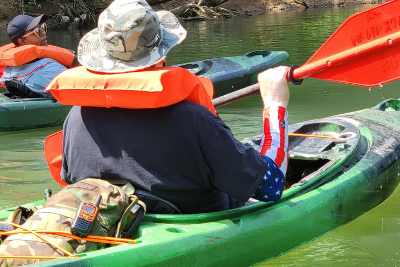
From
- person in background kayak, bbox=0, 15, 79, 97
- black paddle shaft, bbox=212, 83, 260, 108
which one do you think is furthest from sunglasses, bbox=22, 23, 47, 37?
black paddle shaft, bbox=212, 83, 260, 108

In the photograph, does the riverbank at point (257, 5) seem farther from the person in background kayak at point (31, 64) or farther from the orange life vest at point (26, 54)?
the orange life vest at point (26, 54)

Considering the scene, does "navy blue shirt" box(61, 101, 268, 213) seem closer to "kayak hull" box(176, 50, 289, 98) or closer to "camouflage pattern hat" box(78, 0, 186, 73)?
"camouflage pattern hat" box(78, 0, 186, 73)

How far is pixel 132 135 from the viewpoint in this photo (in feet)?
6.98

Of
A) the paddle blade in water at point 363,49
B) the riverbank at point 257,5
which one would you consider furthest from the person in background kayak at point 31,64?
the riverbank at point 257,5

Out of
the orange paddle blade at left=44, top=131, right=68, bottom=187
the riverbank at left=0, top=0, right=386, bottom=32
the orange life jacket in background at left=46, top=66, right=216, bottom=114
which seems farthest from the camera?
the riverbank at left=0, top=0, right=386, bottom=32

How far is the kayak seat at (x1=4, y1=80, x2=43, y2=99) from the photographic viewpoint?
18.7 feet

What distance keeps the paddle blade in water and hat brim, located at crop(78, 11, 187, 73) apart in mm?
998

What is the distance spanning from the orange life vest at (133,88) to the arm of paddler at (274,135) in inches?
14.8

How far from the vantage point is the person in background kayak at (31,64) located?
5.58 m

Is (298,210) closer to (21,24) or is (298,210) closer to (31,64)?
(31,64)

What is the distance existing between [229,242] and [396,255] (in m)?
0.99

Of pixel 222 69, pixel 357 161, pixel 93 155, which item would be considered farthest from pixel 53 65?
pixel 93 155

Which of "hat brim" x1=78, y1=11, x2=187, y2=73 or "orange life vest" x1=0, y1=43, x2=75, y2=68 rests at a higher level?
"hat brim" x1=78, y1=11, x2=187, y2=73

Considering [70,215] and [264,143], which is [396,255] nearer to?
[264,143]
